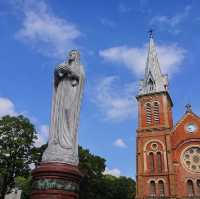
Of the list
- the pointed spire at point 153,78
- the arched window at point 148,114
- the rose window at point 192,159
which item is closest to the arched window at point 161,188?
the rose window at point 192,159

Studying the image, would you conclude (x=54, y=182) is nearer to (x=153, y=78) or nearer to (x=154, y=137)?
(x=154, y=137)

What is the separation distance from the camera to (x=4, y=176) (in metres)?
24.8

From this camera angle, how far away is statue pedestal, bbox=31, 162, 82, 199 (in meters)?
7.58

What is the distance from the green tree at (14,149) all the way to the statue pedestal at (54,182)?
1778 centimetres

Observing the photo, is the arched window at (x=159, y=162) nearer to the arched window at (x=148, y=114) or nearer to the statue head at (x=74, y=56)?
the arched window at (x=148, y=114)

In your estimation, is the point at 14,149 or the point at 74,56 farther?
the point at 14,149

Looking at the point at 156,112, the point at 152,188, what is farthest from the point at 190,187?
the point at 156,112

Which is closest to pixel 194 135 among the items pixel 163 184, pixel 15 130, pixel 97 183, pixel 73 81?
pixel 163 184

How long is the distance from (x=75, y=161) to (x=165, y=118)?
29.1 metres

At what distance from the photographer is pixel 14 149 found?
2561cm

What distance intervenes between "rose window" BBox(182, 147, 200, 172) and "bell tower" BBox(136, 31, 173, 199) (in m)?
1.84

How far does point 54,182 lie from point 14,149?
19.0 m

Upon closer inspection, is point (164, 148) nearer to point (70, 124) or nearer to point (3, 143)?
point (3, 143)

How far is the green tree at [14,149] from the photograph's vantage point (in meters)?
25.0
